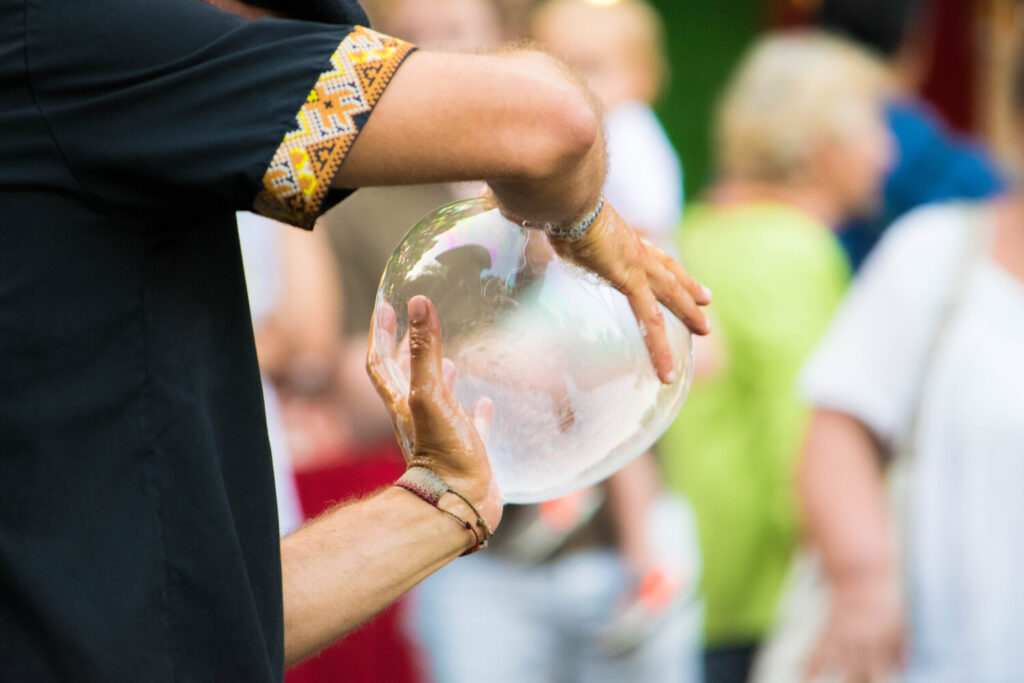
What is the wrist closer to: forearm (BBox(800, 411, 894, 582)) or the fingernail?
the fingernail

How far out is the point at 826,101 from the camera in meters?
3.85

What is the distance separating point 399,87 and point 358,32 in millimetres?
63

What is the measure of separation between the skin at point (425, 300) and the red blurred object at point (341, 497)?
1570 mm

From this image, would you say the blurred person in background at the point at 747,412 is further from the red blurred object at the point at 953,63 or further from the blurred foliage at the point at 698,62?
the red blurred object at the point at 953,63

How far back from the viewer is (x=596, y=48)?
372cm

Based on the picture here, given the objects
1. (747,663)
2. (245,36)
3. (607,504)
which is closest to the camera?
(245,36)

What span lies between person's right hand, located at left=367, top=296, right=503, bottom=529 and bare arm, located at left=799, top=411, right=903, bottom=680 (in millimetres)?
1264

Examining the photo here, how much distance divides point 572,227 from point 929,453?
136 centimetres

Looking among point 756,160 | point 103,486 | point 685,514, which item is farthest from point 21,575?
point 756,160

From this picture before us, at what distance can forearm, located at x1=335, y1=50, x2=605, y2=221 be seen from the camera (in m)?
0.97

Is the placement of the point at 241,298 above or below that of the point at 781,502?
above

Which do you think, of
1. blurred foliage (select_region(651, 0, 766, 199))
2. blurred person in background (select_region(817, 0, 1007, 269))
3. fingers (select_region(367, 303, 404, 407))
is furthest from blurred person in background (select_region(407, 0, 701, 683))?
blurred foliage (select_region(651, 0, 766, 199))

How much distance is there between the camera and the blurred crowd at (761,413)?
7.40 feet

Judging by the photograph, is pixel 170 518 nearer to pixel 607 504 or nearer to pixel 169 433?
pixel 169 433
